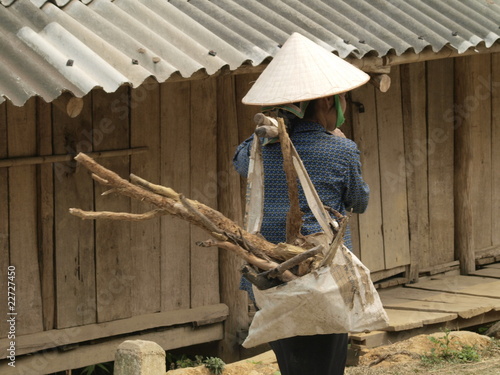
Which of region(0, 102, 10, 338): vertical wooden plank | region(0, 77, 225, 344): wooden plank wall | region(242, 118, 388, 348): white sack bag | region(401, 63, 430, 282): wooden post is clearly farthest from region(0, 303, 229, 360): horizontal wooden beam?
region(242, 118, 388, 348): white sack bag

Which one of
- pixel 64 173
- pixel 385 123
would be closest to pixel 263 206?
pixel 64 173

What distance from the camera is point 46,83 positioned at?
204 inches

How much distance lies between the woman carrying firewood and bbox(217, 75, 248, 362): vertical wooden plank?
270 centimetres

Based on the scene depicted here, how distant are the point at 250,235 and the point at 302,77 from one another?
0.79 metres

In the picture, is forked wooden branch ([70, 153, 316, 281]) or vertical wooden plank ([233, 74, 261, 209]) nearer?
forked wooden branch ([70, 153, 316, 281])

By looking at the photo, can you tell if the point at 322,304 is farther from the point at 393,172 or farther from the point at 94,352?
the point at 393,172

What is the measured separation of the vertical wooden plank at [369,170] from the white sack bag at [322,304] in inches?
161

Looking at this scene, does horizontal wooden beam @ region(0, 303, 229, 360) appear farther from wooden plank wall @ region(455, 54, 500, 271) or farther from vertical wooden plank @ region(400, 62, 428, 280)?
wooden plank wall @ region(455, 54, 500, 271)

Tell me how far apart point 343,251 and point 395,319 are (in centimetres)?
333

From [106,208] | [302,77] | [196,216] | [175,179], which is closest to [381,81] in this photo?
[175,179]

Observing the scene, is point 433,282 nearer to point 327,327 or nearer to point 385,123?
point 385,123

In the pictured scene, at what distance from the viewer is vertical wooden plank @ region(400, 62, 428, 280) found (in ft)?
28.2

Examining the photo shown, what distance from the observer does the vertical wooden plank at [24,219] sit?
6156mm

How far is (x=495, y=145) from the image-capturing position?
9.43m
